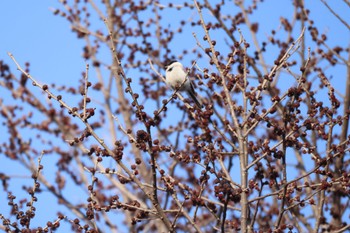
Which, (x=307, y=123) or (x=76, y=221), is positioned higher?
(x=307, y=123)

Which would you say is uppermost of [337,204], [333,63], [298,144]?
[333,63]

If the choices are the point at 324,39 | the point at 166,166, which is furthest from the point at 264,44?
the point at 166,166

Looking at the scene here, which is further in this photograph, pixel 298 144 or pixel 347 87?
pixel 347 87

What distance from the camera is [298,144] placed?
428cm

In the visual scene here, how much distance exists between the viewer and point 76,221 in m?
3.85

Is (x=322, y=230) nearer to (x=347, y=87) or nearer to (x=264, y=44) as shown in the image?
(x=347, y=87)

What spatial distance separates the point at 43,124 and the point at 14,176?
143cm

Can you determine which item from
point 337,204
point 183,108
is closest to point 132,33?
point 183,108

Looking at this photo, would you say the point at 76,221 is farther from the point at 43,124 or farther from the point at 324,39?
the point at 43,124

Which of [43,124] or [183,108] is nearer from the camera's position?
[183,108]

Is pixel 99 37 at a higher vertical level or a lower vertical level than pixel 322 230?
higher

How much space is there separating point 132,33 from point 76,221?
6458 mm

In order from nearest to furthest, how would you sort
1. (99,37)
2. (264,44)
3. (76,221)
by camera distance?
(76,221), (264,44), (99,37)

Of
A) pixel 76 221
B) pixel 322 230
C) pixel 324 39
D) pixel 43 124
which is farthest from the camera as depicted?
pixel 43 124
